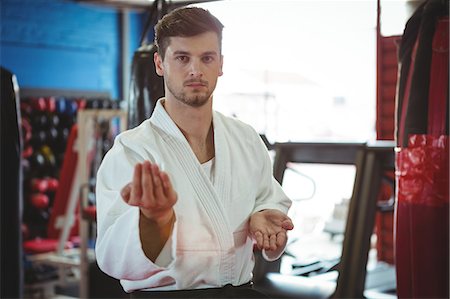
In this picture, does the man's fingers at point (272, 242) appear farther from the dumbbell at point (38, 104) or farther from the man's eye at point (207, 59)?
the dumbbell at point (38, 104)

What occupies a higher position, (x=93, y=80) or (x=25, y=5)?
(x=25, y=5)

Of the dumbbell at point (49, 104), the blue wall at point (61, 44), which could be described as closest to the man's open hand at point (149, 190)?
the dumbbell at point (49, 104)

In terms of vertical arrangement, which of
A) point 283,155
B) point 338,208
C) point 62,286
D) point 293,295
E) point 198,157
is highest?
point 198,157

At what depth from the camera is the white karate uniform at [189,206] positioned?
0.76 metres

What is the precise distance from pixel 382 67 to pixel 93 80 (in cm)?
203

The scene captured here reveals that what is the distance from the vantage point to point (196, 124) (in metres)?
0.84

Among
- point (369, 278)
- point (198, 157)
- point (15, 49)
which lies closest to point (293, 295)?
point (369, 278)

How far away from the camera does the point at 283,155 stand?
2969 mm

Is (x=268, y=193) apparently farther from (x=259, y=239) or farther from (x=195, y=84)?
(x=195, y=84)

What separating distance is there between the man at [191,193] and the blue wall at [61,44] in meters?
3.57

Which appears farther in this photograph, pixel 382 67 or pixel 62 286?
pixel 382 67

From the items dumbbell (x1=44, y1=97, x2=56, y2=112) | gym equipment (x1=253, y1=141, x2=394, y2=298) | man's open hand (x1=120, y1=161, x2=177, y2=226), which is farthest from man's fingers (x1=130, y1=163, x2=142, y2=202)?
dumbbell (x1=44, y1=97, x2=56, y2=112)

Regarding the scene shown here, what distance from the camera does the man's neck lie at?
0.82 metres

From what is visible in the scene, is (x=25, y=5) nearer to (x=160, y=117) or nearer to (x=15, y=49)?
(x=15, y=49)
